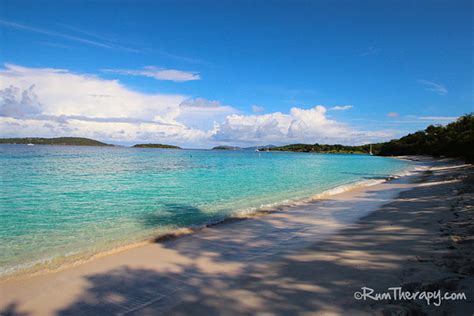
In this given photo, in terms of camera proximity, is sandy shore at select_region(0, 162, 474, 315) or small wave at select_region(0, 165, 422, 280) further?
small wave at select_region(0, 165, 422, 280)

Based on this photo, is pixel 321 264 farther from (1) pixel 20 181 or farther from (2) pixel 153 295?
(1) pixel 20 181

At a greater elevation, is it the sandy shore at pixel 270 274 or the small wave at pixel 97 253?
Result: the sandy shore at pixel 270 274

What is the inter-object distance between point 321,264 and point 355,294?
1.56m

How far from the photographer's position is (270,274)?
6145 millimetres

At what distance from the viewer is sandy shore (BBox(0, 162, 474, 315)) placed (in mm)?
4781

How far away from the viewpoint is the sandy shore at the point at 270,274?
478 centimetres

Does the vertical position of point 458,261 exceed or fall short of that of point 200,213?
it exceeds it

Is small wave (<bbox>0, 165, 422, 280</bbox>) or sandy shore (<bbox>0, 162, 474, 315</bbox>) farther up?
sandy shore (<bbox>0, 162, 474, 315</bbox>)

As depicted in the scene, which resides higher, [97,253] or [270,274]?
[270,274]

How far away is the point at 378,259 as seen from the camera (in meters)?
6.45

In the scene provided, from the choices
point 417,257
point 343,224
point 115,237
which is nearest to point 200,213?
point 115,237

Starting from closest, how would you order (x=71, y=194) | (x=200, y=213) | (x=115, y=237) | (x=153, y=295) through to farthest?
(x=153, y=295) → (x=115, y=237) → (x=200, y=213) → (x=71, y=194)

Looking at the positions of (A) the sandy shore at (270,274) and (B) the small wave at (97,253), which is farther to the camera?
(B) the small wave at (97,253)

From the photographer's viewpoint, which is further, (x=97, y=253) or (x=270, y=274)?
(x=97, y=253)
